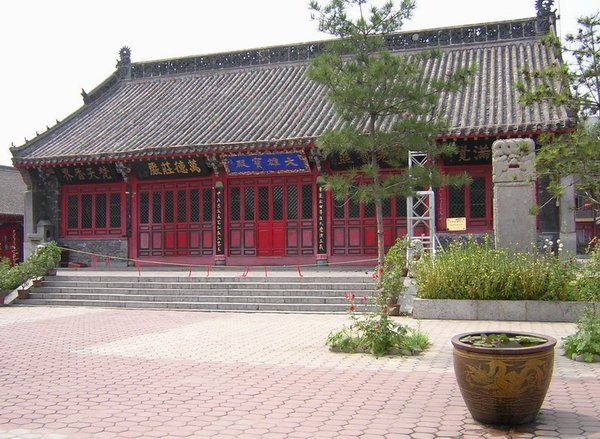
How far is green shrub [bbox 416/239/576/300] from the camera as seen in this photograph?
10023 mm

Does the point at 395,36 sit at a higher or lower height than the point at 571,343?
higher

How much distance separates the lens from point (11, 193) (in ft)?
95.3

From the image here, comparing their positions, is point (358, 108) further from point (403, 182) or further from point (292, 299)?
point (292, 299)

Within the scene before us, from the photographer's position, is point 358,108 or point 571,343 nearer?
point 571,343

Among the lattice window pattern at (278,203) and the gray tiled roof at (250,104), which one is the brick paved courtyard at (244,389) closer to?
the gray tiled roof at (250,104)

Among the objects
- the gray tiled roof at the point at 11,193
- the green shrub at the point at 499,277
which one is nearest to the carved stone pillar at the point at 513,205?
the green shrub at the point at 499,277

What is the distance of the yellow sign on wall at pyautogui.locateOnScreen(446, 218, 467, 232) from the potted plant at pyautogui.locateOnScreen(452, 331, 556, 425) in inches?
450

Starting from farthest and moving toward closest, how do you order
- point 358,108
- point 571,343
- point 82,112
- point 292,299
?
point 82,112
point 292,299
point 358,108
point 571,343

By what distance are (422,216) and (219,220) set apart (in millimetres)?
5919

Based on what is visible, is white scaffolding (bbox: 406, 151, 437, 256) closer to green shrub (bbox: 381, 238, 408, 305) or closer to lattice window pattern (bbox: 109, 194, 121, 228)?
green shrub (bbox: 381, 238, 408, 305)

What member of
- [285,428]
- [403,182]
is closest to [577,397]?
[285,428]

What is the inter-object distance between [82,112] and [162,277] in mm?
9571

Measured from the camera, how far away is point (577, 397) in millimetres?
5367

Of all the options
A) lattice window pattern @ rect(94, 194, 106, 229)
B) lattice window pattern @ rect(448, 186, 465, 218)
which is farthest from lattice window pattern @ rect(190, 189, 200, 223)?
lattice window pattern @ rect(448, 186, 465, 218)
